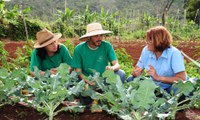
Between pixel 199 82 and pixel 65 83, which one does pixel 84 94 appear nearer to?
pixel 65 83

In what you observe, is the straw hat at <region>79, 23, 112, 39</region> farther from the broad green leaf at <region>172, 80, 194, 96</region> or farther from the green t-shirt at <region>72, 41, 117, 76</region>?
the broad green leaf at <region>172, 80, 194, 96</region>

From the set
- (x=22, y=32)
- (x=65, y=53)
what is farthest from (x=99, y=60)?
(x=22, y=32)

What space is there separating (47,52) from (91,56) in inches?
A: 19.7

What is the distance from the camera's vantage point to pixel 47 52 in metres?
3.70

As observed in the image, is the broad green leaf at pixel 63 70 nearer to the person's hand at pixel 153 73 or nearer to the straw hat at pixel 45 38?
the person's hand at pixel 153 73

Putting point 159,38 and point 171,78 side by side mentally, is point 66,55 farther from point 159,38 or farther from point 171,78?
point 171,78

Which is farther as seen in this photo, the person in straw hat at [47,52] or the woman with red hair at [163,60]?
the person in straw hat at [47,52]

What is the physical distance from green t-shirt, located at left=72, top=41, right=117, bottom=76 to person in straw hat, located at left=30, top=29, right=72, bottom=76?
0.59 ft

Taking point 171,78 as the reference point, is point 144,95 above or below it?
above

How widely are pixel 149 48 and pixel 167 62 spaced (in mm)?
225

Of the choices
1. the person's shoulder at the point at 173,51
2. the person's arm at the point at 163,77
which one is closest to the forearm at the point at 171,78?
the person's arm at the point at 163,77

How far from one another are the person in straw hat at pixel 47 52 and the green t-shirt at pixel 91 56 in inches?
7.1

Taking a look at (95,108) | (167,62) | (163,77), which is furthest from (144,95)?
(167,62)

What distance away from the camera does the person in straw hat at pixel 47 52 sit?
3.55 metres
